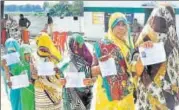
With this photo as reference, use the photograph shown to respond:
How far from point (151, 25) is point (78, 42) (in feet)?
2.20

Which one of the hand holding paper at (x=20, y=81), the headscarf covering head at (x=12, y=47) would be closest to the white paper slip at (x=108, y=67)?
the hand holding paper at (x=20, y=81)

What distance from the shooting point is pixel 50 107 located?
311 cm

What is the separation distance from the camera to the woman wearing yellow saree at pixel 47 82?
3008 millimetres

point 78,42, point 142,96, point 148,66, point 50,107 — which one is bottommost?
point 50,107

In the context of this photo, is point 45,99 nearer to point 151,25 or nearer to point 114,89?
point 114,89

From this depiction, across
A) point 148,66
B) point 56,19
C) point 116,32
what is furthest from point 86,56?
point 56,19

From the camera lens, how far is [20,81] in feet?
10.1

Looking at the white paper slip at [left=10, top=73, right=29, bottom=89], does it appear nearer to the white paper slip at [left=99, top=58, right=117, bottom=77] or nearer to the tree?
the white paper slip at [left=99, top=58, right=117, bottom=77]

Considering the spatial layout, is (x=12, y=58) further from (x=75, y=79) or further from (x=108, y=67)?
(x=108, y=67)

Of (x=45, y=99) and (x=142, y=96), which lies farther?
(x=45, y=99)

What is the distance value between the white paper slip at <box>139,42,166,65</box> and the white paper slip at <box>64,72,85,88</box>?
1.98ft

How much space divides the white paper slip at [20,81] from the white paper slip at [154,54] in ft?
3.87

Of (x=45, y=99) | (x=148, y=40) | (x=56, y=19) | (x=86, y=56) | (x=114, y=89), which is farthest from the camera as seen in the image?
(x=56, y=19)

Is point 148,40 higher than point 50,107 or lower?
higher
